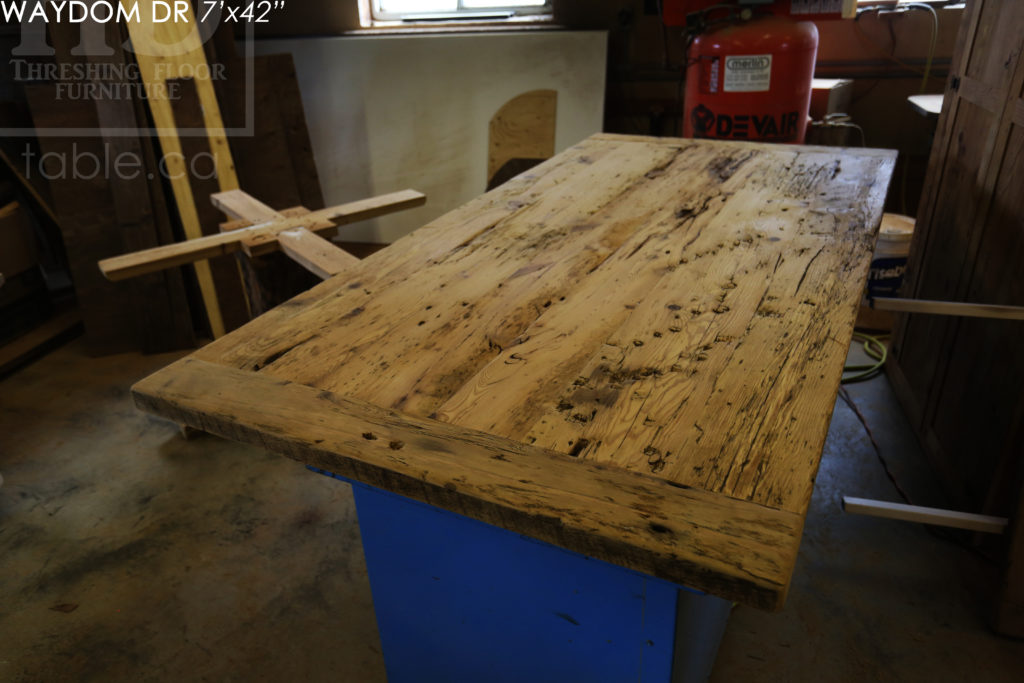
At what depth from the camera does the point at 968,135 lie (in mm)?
1907

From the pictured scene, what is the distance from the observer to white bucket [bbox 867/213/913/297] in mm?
2395

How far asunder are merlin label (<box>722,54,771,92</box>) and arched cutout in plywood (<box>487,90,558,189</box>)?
3.06ft

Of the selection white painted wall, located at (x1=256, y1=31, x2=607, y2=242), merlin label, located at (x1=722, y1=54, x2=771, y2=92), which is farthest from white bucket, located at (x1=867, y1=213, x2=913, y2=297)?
white painted wall, located at (x1=256, y1=31, x2=607, y2=242)

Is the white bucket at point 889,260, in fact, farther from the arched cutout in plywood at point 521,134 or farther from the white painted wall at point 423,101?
the arched cutout in plywood at point 521,134

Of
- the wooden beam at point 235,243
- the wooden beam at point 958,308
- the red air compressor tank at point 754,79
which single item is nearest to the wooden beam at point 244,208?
the wooden beam at point 235,243

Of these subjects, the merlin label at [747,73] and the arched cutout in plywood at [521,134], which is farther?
the arched cutout in plywood at [521,134]

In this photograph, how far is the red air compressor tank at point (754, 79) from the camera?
8.16 ft

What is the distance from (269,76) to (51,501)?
1972 mm

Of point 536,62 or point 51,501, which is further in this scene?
point 536,62

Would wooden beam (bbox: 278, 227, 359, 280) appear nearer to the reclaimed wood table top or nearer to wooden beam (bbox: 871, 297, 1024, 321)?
the reclaimed wood table top

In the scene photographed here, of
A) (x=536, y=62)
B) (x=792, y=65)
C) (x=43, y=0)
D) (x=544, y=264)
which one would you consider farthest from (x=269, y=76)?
(x=544, y=264)

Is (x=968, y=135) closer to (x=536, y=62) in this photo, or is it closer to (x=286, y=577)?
(x=536, y=62)

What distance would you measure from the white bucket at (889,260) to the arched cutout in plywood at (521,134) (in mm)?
1546

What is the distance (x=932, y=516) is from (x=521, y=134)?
97.5 inches
